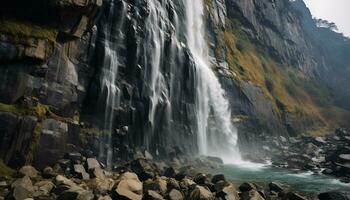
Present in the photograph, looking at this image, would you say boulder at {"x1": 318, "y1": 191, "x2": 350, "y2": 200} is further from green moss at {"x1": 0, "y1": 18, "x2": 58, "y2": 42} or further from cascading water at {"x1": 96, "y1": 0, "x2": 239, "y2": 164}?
green moss at {"x1": 0, "y1": 18, "x2": 58, "y2": 42}

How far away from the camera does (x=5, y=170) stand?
2797 cm

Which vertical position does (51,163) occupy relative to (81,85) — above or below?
below

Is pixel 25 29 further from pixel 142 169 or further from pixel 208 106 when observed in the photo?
pixel 208 106

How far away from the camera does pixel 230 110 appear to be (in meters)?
75.4

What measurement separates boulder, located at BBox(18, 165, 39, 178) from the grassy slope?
200 feet

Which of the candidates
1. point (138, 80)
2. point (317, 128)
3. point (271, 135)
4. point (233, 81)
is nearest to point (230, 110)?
point (233, 81)

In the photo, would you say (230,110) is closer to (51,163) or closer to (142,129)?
(142,129)

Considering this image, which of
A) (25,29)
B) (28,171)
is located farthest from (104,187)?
(25,29)

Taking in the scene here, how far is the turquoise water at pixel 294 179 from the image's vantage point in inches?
1447

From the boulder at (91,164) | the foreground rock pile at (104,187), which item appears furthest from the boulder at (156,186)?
the boulder at (91,164)

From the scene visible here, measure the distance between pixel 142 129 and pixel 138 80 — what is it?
6390mm

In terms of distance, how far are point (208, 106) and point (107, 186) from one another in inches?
1614

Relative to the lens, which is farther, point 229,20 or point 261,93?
point 229,20

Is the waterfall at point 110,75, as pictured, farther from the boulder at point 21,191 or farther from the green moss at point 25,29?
the boulder at point 21,191
